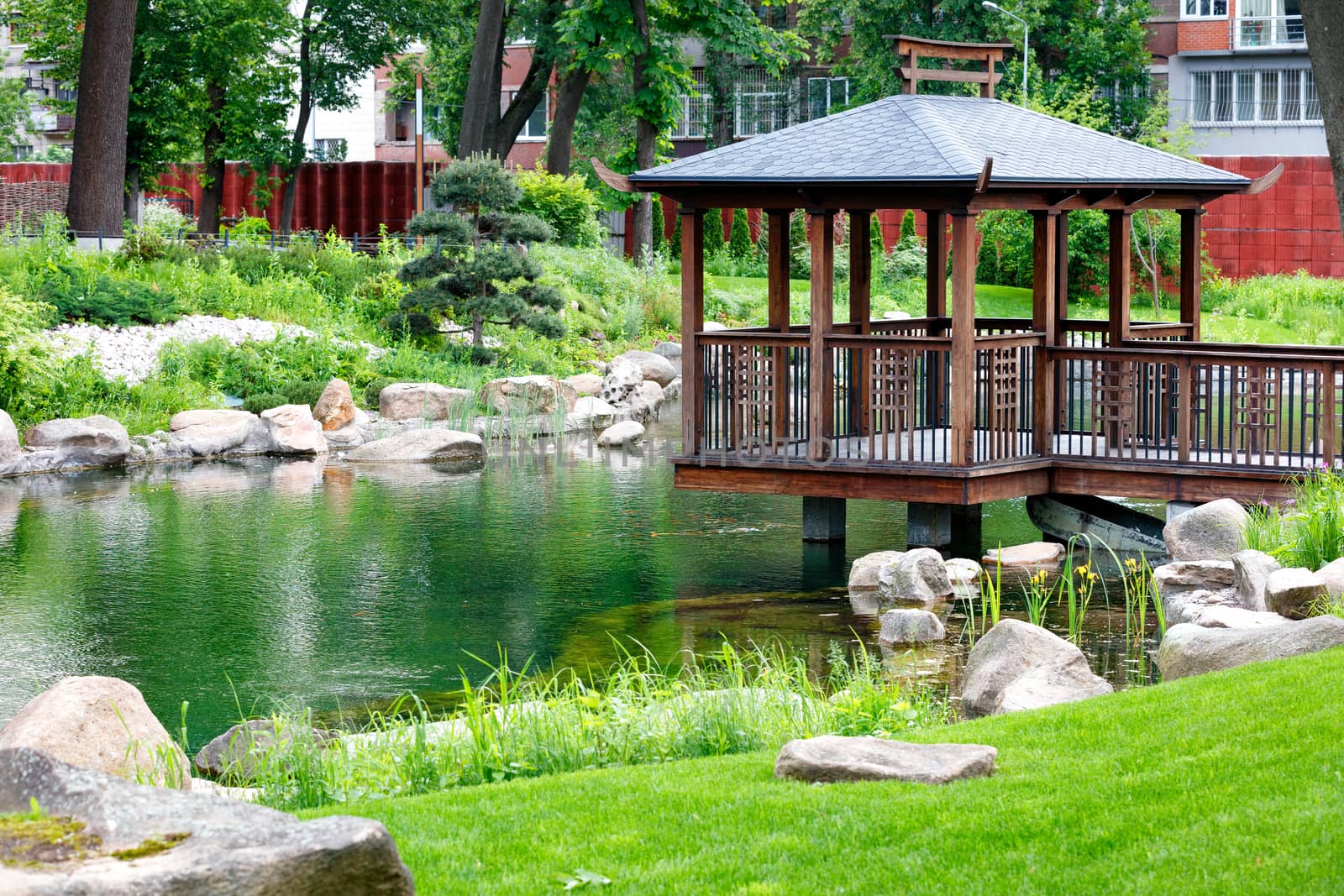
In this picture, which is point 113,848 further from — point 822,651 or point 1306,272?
point 1306,272

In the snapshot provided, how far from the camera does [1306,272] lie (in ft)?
119

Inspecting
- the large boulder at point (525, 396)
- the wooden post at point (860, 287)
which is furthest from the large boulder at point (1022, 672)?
the large boulder at point (525, 396)

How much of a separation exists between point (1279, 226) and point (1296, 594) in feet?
95.8

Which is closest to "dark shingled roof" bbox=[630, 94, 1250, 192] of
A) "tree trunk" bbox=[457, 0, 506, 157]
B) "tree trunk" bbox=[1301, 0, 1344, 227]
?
"tree trunk" bbox=[1301, 0, 1344, 227]

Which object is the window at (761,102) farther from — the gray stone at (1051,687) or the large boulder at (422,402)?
the gray stone at (1051,687)

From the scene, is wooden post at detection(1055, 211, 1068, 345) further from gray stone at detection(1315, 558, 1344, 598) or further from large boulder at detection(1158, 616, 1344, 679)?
large boulder at detection(1158, 616, 1344, 679)

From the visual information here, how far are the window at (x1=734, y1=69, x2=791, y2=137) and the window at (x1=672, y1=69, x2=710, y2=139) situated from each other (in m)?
1.05

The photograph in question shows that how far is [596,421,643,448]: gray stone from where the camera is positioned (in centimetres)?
2275

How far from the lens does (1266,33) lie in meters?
46.9

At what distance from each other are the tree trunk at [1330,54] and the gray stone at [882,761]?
105 inches

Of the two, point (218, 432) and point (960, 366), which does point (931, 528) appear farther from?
point (218, 432)

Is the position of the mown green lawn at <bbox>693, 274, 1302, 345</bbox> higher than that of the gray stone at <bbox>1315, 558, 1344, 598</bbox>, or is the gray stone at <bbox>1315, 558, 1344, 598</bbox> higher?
the mown green lawn at <bbox>693, 274, 1302, 345</bbox>

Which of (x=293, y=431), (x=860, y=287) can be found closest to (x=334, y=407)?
(x=293, y=431)

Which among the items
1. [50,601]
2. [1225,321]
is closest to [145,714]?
[50,601]
